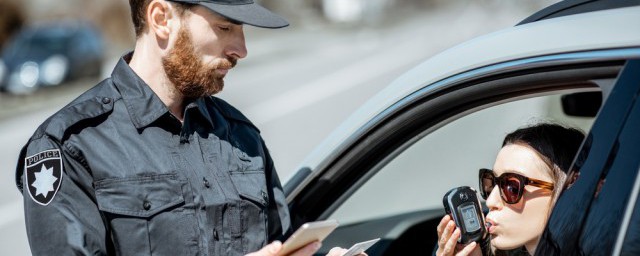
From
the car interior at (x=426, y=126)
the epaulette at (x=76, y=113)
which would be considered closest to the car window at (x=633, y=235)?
the car interior at (x=426, y=126)

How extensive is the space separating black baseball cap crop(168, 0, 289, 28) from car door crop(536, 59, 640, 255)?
0.95m

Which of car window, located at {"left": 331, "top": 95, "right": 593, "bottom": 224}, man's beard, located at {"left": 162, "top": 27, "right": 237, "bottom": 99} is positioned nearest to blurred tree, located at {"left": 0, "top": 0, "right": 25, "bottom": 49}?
car window, located at {"left": 331, "top": 95, "right": 593, "bottom": 224}

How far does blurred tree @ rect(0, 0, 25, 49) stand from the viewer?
32.6 metres

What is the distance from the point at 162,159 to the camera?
2.39 metres

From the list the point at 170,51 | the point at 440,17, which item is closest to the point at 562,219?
the point at 170,51

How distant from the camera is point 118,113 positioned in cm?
243

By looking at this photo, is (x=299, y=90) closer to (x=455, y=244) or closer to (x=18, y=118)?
(x=18, y=118)

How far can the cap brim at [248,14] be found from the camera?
8.14 ft

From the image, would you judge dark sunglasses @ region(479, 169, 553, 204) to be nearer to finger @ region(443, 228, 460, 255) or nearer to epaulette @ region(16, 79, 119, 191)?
finger @ region(443, 228, 460, 255)

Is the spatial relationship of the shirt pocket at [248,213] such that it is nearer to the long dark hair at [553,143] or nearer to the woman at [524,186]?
the woman at [524,186]

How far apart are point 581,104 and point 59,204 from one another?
5.37 ft

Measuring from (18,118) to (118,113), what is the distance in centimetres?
1801

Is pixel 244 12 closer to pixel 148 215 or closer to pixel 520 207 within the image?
pixel 148 215

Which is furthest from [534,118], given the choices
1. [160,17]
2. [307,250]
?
[160,17]
